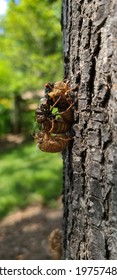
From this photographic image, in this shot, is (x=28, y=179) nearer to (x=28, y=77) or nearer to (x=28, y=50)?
(x=28, y=77)

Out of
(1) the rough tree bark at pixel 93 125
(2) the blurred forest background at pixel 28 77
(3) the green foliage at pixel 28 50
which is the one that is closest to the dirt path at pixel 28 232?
(2) the blurred forest background at pixel 28 77

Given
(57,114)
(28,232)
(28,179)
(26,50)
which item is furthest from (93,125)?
(26,50)

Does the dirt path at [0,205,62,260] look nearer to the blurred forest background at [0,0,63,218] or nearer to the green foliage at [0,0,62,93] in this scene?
the blurred forest background at [0,0,63,218]

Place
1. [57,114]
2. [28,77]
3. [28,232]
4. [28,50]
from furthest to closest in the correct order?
[28,50] → [28,77] → [28,232] → [57,114]

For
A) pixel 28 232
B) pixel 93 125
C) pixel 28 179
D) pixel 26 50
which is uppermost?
pixel 26 50

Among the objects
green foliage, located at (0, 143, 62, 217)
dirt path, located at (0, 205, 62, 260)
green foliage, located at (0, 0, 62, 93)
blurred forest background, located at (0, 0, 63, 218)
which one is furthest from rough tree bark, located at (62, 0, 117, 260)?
green foliage, located at (0, 0, 62, 93)
